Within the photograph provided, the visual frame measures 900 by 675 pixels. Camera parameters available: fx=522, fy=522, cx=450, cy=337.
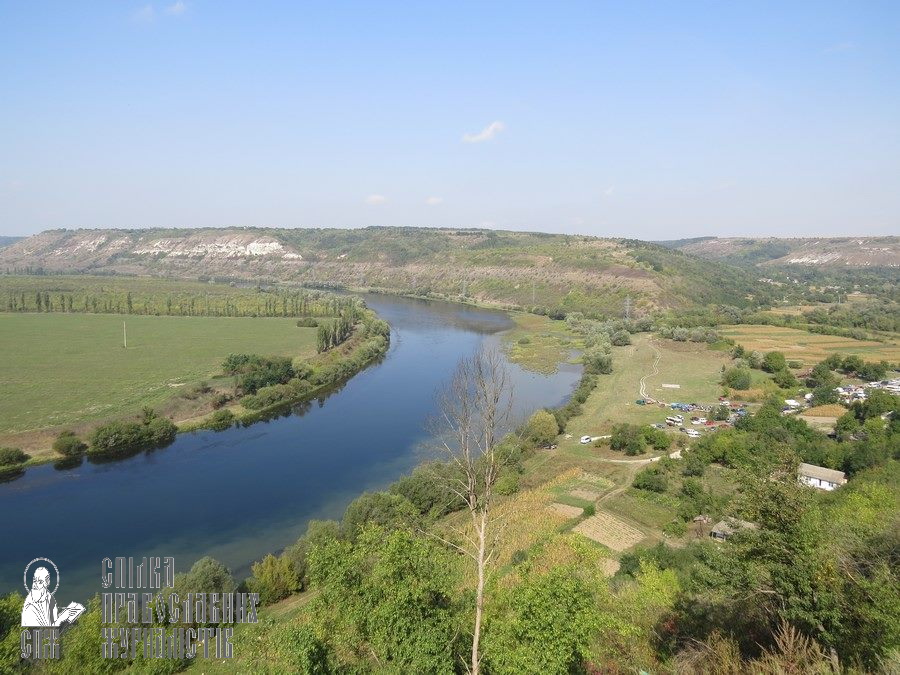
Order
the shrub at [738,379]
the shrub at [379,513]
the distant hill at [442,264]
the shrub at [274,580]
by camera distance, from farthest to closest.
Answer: the distant hill at [442,264], the shrub at [738,379], the shrub at [379,513], the shrub at [274,580]

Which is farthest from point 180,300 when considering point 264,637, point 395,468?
point 264,637

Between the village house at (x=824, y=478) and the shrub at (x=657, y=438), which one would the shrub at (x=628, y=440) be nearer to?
the shrub at (x=657, y=438)

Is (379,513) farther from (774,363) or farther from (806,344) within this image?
(806,344)

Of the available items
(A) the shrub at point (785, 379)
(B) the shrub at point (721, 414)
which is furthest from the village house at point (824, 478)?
(A) the shrub at point (785, 379)

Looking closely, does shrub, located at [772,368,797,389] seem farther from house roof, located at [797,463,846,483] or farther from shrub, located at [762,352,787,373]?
house roof, located at [797,463,846,483]

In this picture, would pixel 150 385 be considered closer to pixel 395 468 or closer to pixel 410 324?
pixel 395 468

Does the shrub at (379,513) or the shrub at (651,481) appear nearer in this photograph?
the shrub at (379,513)

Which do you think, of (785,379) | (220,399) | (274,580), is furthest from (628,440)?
(220,399)
